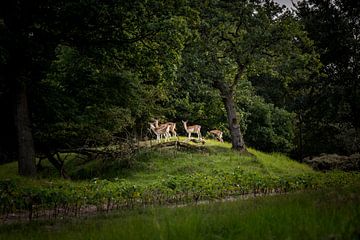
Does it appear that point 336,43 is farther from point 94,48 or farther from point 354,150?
point 94,48

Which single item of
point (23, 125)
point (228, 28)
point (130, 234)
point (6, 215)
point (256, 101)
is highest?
point (228, 28)

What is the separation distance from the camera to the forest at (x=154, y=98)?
13.1 meters

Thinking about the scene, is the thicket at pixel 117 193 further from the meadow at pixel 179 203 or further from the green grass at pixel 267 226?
the green grass at pixel 267 226

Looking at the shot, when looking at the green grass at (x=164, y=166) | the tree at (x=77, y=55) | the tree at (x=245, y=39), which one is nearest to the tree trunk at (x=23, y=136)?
the tree at (x=77, y=55)

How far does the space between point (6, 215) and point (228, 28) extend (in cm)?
1877

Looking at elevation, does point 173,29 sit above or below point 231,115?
above

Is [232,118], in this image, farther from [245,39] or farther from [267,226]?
[267,226]

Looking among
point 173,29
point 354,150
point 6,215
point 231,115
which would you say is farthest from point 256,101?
point 6,215

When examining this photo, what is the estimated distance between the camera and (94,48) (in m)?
16.3

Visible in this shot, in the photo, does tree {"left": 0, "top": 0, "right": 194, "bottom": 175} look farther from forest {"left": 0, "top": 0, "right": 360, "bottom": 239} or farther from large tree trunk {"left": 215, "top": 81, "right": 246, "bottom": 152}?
large tree trunk {"left": 215, "top": 81, "right": 246, "bottom": 152}

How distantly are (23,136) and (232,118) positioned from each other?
15.8 m

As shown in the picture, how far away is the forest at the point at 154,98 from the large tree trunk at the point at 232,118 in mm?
78

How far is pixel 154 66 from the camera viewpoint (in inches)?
690

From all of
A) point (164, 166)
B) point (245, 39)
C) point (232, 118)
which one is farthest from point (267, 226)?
point (232, 118)
